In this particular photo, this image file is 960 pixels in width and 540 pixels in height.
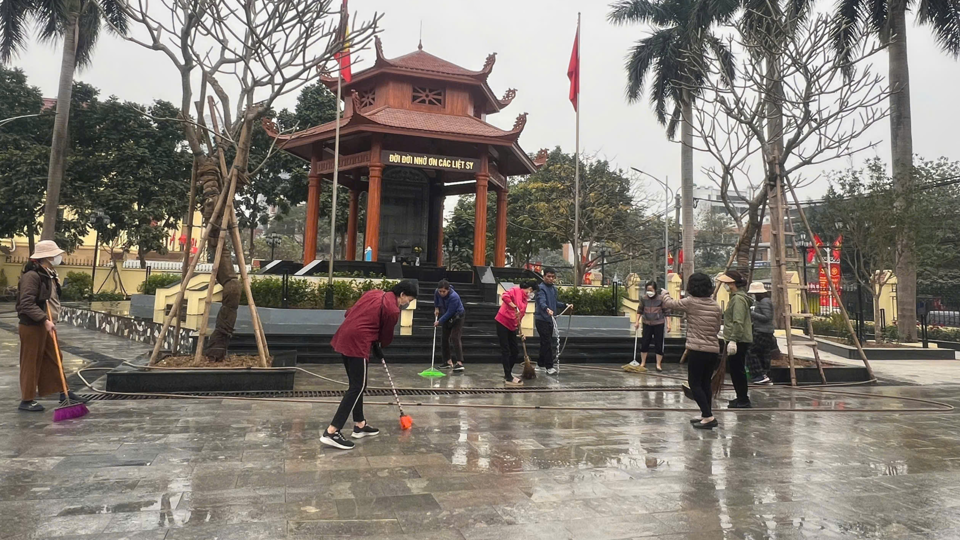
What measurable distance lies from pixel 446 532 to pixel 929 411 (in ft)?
23.1

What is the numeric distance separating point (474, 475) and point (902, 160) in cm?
1880

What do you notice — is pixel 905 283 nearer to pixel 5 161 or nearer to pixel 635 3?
pixel 635 3

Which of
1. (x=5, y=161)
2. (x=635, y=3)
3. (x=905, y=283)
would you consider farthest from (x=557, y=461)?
(x=5, y=161)

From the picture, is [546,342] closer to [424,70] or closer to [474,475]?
[474,475]

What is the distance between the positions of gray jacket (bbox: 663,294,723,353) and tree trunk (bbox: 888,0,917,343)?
44.1 ft

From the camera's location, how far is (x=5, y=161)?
24.0 m

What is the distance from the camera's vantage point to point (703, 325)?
600 cm

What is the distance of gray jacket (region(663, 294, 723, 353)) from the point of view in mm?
5961

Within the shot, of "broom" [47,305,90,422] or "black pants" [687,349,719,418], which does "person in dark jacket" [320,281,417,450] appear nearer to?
"broom" [47,305,90,422]

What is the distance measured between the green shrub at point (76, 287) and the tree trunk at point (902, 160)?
32996 millimetres

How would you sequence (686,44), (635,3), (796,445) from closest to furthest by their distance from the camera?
(796,445) < (686,44) < (635,3)

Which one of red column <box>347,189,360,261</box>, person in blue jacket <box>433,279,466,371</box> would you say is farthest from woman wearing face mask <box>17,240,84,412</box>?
red column <box>347,189,360,261</box>

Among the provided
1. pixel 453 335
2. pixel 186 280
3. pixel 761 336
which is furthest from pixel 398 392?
pixel 761 336

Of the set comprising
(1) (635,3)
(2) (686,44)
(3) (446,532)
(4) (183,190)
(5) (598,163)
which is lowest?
(3) (446,532)
